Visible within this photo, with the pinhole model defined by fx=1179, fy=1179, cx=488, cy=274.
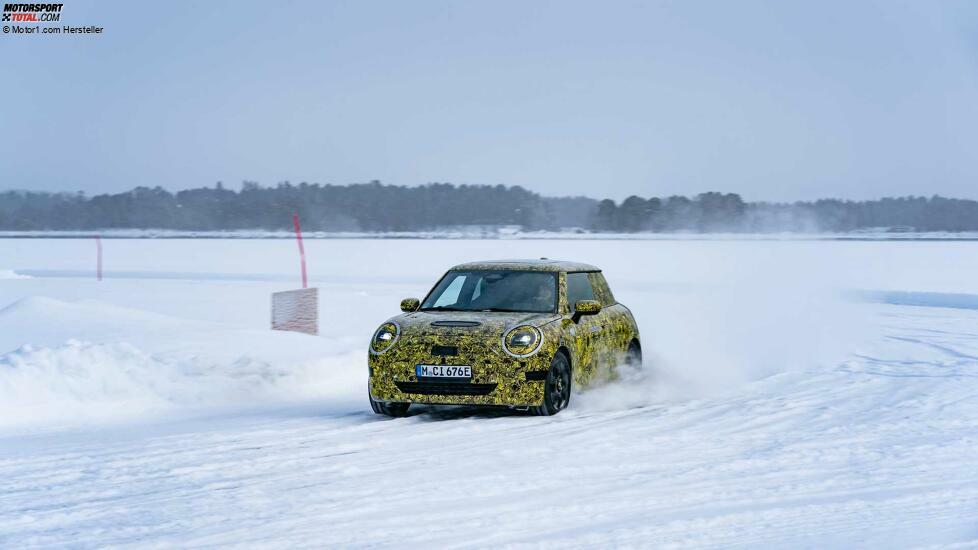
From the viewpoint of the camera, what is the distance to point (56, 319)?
19.5 metres

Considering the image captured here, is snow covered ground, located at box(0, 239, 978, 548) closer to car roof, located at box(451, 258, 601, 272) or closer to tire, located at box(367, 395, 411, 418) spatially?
tire, located at box(367, 395, 411, 418)

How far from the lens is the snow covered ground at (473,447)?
6562 millimetres

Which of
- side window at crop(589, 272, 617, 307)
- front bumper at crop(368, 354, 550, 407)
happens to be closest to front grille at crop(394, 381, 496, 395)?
front bumper at crop(368, 354, 550, 407)

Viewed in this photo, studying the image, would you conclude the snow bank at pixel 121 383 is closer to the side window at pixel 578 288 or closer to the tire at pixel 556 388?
the side window at pixel 578 288

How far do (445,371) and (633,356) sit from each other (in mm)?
3379

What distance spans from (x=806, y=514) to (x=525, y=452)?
269 centimetres

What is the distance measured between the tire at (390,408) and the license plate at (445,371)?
2.00ft

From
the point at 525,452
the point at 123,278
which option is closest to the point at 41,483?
the point at 525,452

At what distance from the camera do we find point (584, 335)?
11.8 m

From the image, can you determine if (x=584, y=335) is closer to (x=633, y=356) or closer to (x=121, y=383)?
(x=633, y=356)

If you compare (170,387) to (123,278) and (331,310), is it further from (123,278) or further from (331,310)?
(123,278)

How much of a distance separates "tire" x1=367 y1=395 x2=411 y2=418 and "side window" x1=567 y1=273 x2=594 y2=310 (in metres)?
1.99

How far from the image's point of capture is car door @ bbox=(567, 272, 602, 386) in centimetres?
1159

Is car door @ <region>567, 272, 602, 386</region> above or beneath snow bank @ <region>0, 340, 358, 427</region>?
above
